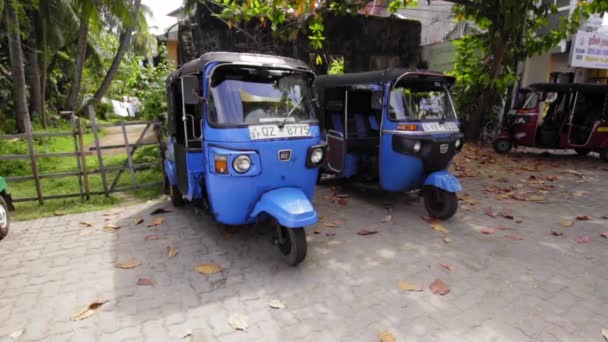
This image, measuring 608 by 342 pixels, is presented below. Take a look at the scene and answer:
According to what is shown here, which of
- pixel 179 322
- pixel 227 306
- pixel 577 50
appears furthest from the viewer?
pixel 577 50

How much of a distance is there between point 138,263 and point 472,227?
3969 millimetres

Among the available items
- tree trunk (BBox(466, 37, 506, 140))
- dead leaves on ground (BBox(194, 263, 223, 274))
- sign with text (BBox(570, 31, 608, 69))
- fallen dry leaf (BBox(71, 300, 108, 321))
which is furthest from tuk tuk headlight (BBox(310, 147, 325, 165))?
sign with text (BBox(570, 31, 608, 69))

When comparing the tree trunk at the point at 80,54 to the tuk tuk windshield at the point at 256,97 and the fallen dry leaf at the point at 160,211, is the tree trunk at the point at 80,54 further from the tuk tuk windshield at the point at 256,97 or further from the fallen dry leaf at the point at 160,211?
the tuk tuk windshield at the point at 256,97

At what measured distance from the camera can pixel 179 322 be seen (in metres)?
2.79

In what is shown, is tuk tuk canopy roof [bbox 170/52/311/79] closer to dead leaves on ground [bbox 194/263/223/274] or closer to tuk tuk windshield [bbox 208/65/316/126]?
tuk tuk windshield [bbox 208/65/316/126]

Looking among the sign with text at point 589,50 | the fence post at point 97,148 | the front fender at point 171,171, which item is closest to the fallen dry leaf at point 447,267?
the front fender at point 171,171

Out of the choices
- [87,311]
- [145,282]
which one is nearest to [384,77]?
[145,282]

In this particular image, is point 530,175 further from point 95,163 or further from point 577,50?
point 95,163

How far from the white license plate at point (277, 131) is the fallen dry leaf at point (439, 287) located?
185cm

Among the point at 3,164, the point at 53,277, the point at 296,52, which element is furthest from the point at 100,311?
the point at 296,52

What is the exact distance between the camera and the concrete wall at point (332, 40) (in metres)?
10.7

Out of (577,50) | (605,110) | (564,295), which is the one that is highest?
(577,50)

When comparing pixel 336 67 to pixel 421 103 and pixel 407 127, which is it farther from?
pixel 407 127

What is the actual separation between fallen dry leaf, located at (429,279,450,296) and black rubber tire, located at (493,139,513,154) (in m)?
7.93
